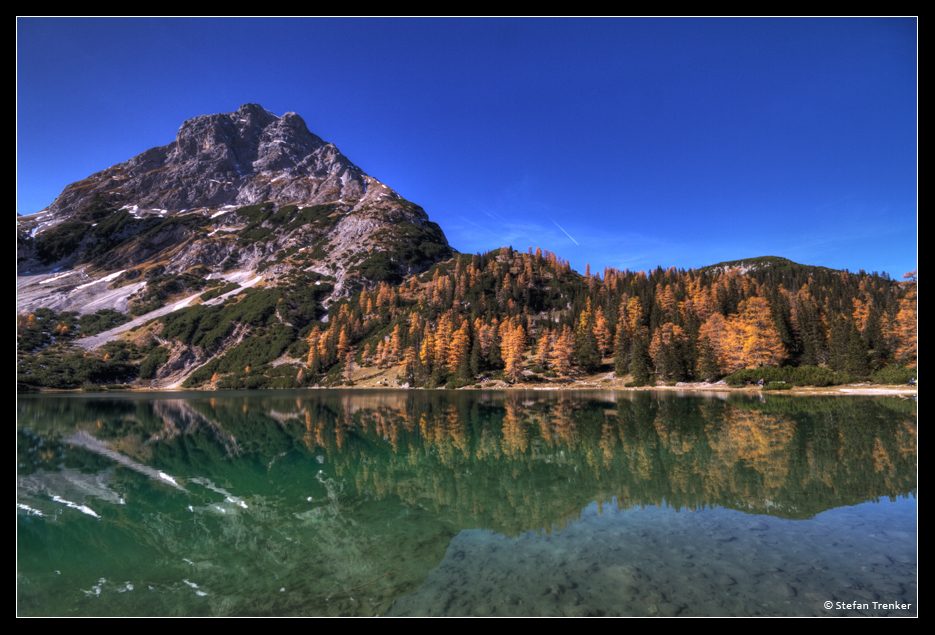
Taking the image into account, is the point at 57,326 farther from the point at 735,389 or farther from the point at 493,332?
the point at 735,389

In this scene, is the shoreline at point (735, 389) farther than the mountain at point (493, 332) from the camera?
No

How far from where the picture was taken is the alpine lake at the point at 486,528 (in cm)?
763

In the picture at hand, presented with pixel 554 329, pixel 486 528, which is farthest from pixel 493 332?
pixel 486 528

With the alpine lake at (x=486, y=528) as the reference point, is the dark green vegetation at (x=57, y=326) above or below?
above

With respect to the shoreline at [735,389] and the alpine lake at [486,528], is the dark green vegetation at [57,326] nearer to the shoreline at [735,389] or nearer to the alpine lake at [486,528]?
the shoreline at [735,389]

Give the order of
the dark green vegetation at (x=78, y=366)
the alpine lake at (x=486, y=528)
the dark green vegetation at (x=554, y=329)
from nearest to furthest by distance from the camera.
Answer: the alpine lake at (x=486, y=528)
the dark green vegetation at (x=554, y=329)
the dark green vegetation at (x=78, y=366)

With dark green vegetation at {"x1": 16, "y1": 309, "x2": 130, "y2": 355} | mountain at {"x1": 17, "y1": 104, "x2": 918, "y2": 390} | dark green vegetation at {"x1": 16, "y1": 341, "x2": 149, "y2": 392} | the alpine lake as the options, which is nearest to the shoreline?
mountain at {"x1": 17, "y1": 104, "x2": 918, "y2": 390}

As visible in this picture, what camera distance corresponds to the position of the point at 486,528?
1125 cm

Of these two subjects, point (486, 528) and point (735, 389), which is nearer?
point (486, 528)

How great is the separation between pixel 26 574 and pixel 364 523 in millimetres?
7730

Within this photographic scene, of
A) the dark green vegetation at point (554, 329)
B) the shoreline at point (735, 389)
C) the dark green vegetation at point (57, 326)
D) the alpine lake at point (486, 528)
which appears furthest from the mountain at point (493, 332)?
the alpine lake at point (486, 528)

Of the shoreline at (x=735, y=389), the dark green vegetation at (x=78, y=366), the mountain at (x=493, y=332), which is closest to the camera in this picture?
the shoreline at (x=735, y=389)
